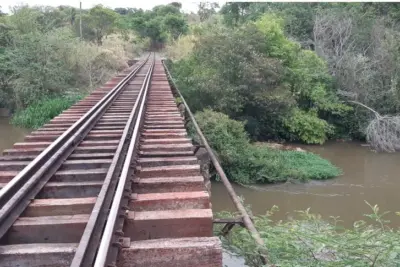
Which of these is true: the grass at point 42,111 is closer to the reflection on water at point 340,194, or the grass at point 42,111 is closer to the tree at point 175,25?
the reflection on water at point 340,194

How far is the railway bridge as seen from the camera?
3.39m

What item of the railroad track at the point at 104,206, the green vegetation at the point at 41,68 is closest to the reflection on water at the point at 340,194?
the railroad track at the point at 104,206

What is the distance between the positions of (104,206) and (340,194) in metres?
13.7

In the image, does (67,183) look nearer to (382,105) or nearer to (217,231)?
(217,231)

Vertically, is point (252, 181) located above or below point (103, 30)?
below

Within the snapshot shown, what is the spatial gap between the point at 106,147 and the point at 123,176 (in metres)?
2.27

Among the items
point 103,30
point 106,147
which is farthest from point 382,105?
point 103,30

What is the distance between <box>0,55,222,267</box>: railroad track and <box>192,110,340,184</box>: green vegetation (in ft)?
31.8

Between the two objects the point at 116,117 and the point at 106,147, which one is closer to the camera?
the point at 106,147

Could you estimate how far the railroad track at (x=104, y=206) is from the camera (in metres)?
3.39

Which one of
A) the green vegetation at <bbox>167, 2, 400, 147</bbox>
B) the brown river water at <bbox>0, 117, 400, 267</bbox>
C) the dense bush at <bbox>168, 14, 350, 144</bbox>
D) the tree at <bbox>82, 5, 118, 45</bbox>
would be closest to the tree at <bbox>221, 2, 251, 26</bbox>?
the green vegetation at <bbox>167, 2, 400, 147</bbox>

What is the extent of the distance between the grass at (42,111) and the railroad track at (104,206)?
17.0 m

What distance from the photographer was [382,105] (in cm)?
2544

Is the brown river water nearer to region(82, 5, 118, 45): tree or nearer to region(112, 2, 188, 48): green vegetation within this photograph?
region(82, 5, 118, 45): tree
